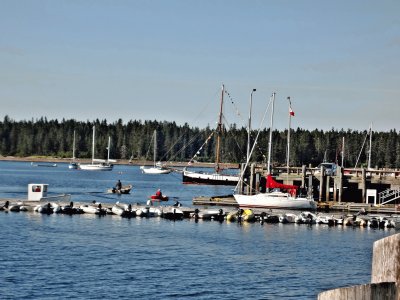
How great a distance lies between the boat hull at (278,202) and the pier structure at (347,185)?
12.3 feet

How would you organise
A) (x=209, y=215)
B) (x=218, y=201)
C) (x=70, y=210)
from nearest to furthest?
(x=209, y=215)
(x=70, y=210)
(x=218, y=201)

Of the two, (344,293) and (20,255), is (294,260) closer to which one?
(20,255)

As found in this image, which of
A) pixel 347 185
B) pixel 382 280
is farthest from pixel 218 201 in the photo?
pixel 382 280

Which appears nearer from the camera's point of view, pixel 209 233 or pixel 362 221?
pixel 209 233

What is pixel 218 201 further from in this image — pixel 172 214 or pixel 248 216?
pixel 248 216

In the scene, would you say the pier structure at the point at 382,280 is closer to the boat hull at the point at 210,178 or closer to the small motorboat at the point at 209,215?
the small motorboat at the point at 209,215

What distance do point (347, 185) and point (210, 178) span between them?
57.0 metres

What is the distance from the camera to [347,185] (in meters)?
92.8

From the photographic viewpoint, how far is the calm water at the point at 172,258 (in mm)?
37281

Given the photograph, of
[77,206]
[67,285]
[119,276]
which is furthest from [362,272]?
[77,206]

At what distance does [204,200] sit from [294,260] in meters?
41.7

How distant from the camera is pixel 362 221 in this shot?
7150cm

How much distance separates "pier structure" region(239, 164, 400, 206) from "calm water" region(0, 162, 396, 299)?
61.4 feet

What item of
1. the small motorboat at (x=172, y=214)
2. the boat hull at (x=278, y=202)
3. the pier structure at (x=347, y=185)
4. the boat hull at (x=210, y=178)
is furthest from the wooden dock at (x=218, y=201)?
the boat hull at (x=210, y=178)
